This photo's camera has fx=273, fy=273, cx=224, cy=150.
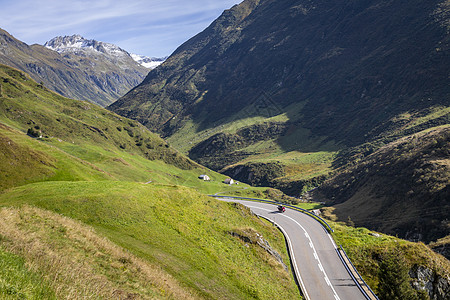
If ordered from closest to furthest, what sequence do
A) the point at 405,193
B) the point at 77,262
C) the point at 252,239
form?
the point at 77,262 < the point at 252,239 < the point at 405,193

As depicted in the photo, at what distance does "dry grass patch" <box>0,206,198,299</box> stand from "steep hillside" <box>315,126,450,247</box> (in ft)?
243

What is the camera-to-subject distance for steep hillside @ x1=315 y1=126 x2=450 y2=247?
257ft

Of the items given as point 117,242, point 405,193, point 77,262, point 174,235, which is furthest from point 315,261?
point 405,193

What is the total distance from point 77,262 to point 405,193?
105963 mm

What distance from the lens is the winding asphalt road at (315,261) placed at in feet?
→ 98.8

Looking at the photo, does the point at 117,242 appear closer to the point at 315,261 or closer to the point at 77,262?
the point at 77,262

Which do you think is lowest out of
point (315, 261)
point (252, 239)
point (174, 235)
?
point (315, 261)

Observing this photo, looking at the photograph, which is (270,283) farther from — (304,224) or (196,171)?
(196,171)

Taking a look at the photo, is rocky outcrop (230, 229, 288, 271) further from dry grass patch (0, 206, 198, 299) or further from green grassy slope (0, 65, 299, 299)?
dry grass patch (0, 206, 198, 299)

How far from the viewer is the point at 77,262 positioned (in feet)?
44.9

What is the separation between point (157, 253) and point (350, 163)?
534 feet

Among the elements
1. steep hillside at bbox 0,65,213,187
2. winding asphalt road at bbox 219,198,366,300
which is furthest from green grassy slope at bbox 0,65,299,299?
winding asphalt road at bbox 219,198,366,300

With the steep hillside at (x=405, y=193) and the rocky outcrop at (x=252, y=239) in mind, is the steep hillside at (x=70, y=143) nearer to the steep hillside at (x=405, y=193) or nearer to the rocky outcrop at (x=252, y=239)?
the rocky outcrop at (x=252, y=239)

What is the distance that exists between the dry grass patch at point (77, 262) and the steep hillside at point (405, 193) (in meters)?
74.2
